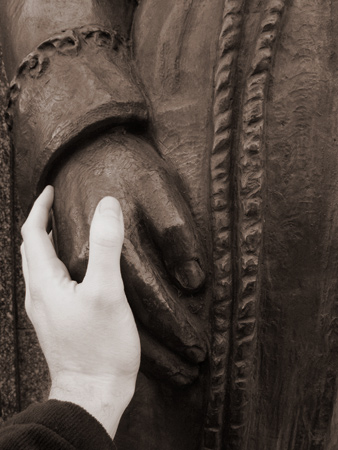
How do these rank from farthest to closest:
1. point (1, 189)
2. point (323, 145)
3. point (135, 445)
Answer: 1. point (1, 189)
2. point (135, 445)
3. point (323, 145)

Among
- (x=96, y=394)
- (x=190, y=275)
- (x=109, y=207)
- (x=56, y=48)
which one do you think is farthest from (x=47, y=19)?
(x=96, y=394)

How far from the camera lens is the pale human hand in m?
0.72

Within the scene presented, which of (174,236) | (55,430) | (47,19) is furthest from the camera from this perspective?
(47,19)

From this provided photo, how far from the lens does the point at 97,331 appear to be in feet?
2.39

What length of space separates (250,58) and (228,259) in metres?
0.28

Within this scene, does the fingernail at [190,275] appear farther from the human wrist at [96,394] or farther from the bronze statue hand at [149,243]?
the human wrist at [96,394]

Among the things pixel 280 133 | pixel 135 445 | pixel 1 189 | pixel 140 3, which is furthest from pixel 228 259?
pixel 1 189

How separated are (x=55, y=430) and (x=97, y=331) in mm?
121

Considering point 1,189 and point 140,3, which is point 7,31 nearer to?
point 140,3

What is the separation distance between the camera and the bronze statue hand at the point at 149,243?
0.79 meters

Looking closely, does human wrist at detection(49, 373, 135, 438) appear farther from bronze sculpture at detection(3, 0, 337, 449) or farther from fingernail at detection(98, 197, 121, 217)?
fingernail at detection(98, 197, 121, 217)

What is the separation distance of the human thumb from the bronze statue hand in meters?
0.05

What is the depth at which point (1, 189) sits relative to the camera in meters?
1.33

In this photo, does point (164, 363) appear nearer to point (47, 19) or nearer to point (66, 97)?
point (66, 97)
